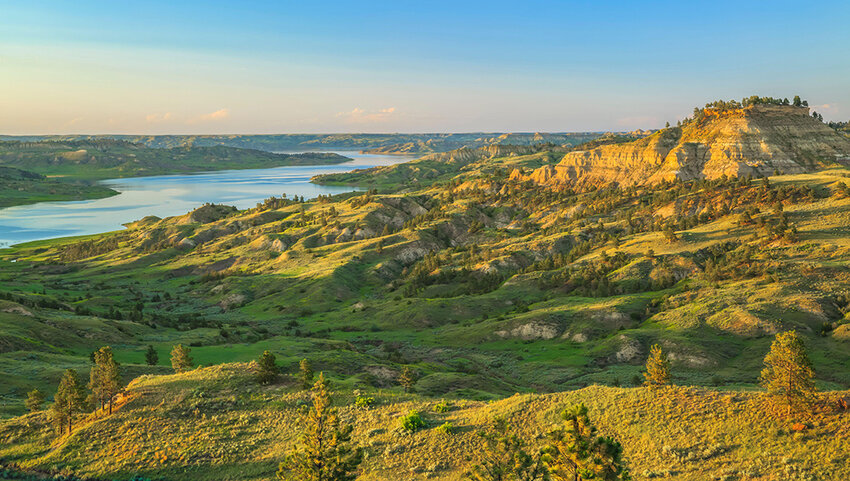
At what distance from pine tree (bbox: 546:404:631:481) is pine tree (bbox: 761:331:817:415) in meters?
10.7

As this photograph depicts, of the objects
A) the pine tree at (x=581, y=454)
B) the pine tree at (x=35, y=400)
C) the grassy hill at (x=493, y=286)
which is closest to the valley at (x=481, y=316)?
the grassy hill at (x=493, y=286)

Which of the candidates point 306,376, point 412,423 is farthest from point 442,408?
point 306,376

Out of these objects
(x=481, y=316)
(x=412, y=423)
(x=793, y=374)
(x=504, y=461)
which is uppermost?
(x=793, y=374)

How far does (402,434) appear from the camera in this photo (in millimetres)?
27484

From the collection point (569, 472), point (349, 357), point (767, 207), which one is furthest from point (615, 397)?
point (767, 207)

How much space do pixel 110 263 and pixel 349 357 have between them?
5355 inches

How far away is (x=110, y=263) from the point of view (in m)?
155

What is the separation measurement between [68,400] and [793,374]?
37.5m

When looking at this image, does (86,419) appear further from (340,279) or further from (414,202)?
(414,202)

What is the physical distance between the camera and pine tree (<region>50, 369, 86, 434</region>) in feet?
98.2

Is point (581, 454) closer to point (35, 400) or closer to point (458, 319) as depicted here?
point (35, 400)

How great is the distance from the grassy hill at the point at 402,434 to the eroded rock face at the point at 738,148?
144 m

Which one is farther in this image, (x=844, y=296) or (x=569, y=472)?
(x=844, y=296)

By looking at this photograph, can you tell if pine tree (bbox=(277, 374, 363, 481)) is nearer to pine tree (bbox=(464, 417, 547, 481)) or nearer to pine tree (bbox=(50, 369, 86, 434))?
pine tree (bbox=(464, 417, 547, 481))
